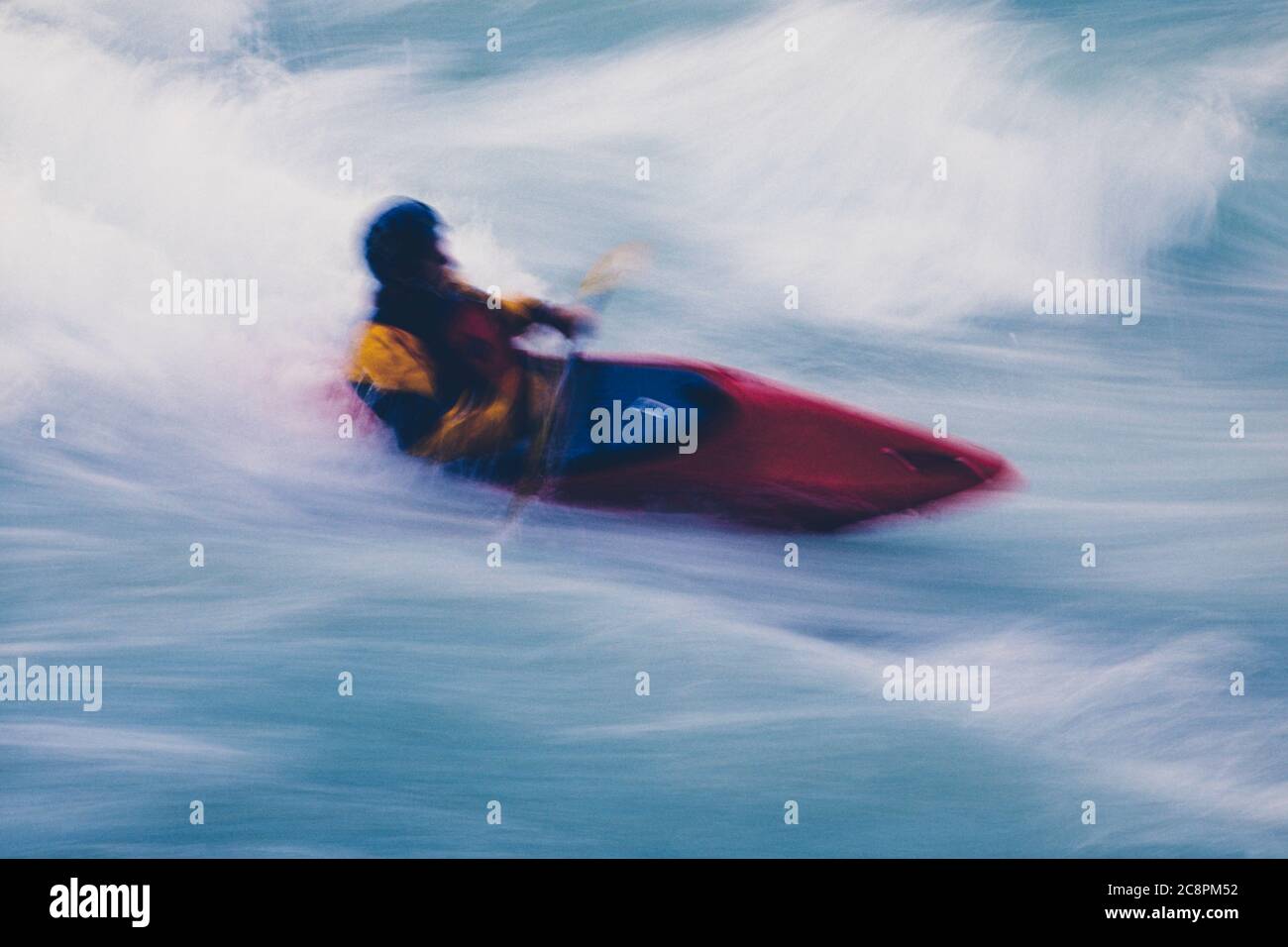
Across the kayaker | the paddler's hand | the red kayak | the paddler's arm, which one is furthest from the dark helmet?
the red kayak

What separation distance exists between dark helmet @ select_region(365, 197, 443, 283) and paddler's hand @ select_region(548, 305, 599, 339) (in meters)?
0.37

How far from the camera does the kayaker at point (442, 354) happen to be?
3.03 m

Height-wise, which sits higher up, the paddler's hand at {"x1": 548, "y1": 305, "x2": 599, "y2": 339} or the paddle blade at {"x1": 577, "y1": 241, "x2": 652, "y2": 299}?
the paddle blade at {"x1": 577, "y1": 241, "x2": 652, "y2": 299}

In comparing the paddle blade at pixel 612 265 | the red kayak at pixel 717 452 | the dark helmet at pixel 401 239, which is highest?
the dark helmet at pixel 401 239

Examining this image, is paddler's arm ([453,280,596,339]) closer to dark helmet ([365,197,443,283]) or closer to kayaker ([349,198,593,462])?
kayaker ([349,198,593,462])

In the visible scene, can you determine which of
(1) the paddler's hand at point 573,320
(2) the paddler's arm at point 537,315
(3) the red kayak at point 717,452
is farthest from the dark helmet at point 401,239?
(3) the red kayak at point 717,452

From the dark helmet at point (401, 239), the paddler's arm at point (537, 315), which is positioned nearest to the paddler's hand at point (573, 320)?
the paddler's arm at point (537, 315)

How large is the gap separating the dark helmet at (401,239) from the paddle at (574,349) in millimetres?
429

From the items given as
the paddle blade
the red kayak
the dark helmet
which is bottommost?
the red kayak

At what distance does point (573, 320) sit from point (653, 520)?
57cm

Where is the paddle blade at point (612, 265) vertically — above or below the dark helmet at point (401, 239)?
below

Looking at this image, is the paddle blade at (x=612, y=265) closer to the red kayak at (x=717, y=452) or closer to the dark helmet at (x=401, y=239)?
the red kayak at (x=717, y=452)

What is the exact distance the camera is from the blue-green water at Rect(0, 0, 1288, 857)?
3.02 meters
